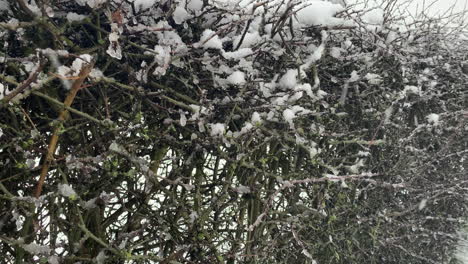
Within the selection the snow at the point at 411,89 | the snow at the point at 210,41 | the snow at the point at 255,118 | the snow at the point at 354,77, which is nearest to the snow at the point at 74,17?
the snow at the point at 210,41

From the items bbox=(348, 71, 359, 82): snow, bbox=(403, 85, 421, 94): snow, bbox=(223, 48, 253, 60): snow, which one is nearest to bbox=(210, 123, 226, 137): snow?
bbox=(223, 48, 253, 60): snow

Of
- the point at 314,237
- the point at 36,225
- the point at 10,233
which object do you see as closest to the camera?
the point at 36,225

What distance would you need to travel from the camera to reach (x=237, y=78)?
6.59 ft

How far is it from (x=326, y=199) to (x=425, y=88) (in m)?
1.21

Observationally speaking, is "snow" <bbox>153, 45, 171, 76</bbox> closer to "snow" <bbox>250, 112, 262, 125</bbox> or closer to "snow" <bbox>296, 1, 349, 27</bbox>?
"snow" <bbox>250, 112, 262, 125</bbox>

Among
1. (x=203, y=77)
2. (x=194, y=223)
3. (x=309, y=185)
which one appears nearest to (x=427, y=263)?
(x=309, y=185)

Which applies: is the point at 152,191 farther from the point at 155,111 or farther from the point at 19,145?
the point at 19,145

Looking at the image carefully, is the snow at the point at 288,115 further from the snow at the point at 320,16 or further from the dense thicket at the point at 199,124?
the snow at the point at 320,16

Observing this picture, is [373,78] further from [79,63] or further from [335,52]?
[79,63]

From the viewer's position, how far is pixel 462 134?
361cm

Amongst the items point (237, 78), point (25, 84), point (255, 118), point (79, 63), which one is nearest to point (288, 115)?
point (255, 118)

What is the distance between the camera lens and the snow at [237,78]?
201 cm

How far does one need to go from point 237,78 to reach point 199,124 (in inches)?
11.4

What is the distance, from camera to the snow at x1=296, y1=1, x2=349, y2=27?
2.44m
